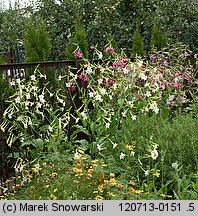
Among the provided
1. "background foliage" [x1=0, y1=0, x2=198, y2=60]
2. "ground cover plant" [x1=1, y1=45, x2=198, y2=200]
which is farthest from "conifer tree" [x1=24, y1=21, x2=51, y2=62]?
"background foliage" [x1=0, y1=0, x2=198, y2=60]

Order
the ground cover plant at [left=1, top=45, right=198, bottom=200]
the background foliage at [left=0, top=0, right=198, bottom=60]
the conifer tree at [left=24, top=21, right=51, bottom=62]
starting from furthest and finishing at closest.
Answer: the background foliage at [left=0, top=0, right=198, bottom=60], the conifer tree at [left=24, top=21, right=51, bottom=62], the ground cover plant at [left=1, top=45, right=198, bottom=200]

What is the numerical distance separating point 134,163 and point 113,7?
5722mm

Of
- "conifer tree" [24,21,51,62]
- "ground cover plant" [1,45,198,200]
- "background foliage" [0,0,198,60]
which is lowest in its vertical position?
"ground cover plant" [1,45,198,200]

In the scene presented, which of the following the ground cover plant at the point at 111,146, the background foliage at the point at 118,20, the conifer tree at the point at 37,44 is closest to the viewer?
the ground cover plant at the point at 111,146

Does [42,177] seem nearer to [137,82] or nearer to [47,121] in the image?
[47,121]

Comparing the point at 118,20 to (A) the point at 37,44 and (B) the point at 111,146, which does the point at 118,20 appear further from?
(B) the point at 111,146

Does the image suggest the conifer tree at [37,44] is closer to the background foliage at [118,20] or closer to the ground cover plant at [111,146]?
the ground cover plant at [111,146]

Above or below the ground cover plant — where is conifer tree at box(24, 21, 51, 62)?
above

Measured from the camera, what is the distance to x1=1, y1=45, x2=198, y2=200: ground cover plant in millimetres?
3350

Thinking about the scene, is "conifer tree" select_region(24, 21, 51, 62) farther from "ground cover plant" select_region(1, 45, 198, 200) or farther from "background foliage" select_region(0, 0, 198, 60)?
"background foliage" select_region(0, 0, 198, 60)

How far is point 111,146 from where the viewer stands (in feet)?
14.2

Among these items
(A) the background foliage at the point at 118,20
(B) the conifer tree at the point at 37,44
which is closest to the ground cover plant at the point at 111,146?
(B) the conifer tree at the point at 37,44

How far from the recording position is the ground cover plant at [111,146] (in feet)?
11.0

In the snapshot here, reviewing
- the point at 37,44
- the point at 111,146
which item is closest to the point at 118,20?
the point at 37,44
